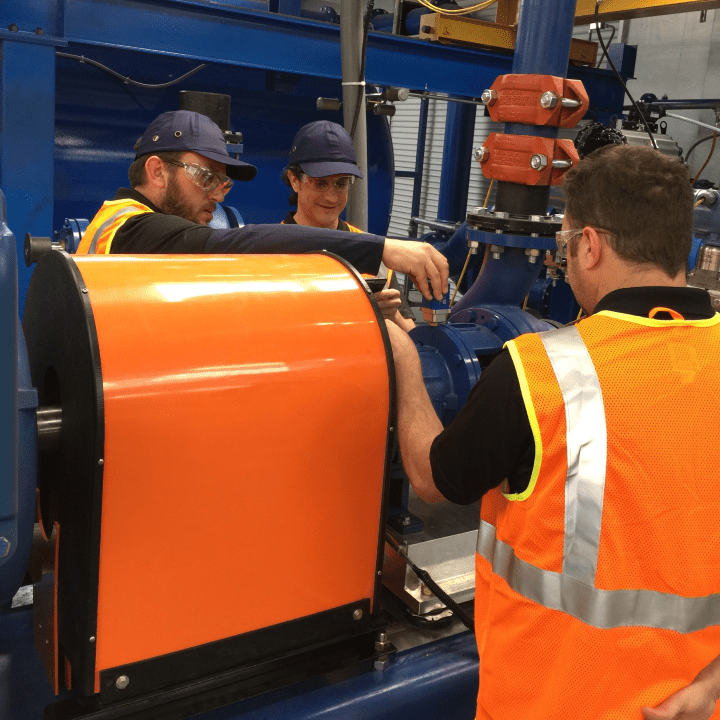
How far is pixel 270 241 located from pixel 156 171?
0.57 m

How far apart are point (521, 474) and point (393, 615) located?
54 cm

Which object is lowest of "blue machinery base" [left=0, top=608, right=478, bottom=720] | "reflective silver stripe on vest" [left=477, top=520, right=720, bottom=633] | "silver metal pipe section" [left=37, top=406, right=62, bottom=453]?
"blue machinery base" [left=0, top=608, right=478, bottom=720]

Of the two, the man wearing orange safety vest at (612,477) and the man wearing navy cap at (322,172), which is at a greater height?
the man wearing navy cap at (322,172)

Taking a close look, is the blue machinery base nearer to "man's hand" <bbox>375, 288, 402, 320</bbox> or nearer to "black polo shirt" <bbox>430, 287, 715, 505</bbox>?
"black polo shirt" <bbox>430, 287, 715, 505</bbox>

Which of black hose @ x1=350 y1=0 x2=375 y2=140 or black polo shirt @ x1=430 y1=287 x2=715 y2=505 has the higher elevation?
black hose @ x1=350 y1=0 x2=375 y2=140

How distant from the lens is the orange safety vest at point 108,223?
63.0 inches

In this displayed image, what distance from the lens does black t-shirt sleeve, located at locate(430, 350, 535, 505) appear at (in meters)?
0.99

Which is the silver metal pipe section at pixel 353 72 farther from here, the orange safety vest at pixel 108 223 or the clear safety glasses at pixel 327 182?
the orange safety vest at pixel 108 223

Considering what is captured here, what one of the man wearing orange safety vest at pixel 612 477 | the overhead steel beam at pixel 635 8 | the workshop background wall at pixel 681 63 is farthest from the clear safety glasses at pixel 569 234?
the workshop background wall at pixel 681 63

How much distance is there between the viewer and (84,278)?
1021 mm

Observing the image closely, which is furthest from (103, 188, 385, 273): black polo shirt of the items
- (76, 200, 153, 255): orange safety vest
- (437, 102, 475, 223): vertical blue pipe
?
(437, 102, 475, 223): vertical blue pipe

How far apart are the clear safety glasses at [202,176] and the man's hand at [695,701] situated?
4.66ft

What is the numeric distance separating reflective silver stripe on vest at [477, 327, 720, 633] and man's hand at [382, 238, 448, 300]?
41 cm

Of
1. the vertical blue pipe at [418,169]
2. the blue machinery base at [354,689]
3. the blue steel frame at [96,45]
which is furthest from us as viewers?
the vertical blue pipe at [418,169]
